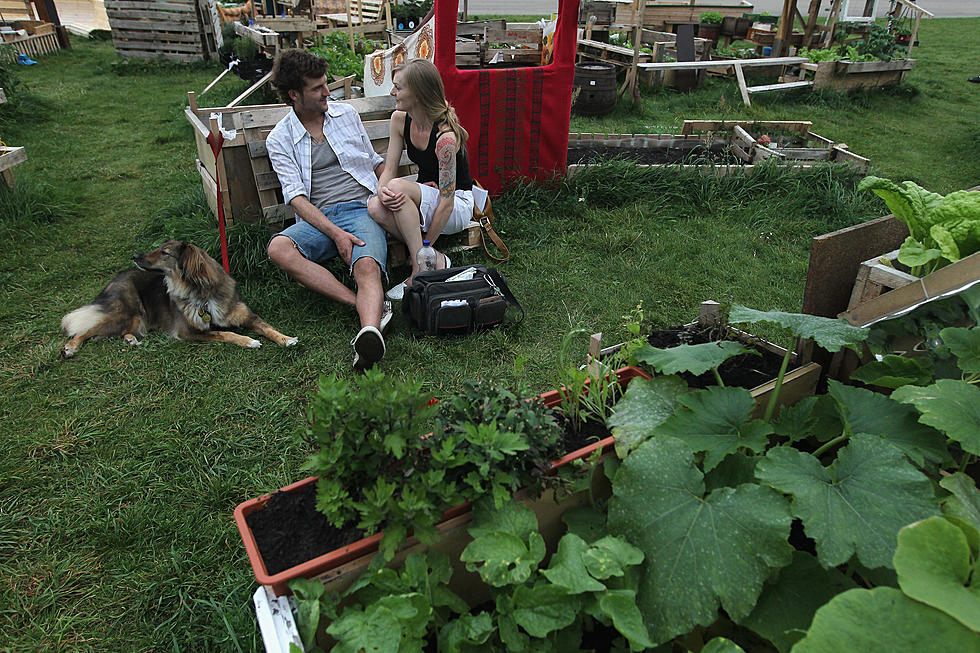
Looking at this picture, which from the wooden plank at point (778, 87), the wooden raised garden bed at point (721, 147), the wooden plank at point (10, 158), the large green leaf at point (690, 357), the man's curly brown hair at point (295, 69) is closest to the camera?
the large green leaf at point (690, 357)

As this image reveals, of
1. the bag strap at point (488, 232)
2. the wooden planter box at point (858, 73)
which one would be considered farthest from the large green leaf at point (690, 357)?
the wooden planter box at point (858, 73)

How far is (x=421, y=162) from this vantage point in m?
3.93

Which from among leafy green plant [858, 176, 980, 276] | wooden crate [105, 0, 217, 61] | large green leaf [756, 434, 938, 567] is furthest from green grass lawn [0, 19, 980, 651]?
wooden crate [105, 0, 217, 61]

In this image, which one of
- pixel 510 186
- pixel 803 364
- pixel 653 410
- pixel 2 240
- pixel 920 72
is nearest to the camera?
pixel 653 410

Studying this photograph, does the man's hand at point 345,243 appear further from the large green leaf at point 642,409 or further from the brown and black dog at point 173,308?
the large green leaf at point 642,409

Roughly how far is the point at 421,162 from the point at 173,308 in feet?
5.76

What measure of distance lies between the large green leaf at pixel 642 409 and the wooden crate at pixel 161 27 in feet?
44.3

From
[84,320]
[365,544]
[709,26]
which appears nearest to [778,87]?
[709,26]

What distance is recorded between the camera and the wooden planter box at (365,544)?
56.2 inches

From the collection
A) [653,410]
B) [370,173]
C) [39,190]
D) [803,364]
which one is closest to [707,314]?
[803,364]

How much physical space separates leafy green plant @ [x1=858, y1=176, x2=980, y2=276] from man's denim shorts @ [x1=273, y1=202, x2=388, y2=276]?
8.41ft

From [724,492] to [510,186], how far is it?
4041 millimetres

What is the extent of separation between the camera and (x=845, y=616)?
1074 millimetres

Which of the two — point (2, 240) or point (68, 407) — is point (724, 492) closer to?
point (68, 407)
